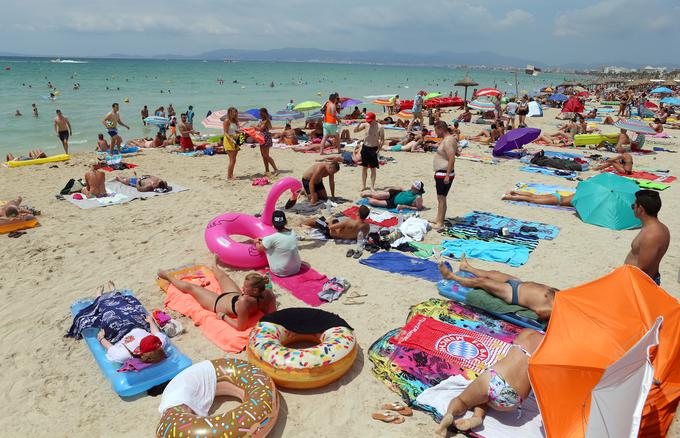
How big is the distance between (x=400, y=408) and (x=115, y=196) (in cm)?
779

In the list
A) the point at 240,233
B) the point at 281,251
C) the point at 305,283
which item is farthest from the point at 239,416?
the point at 240,233

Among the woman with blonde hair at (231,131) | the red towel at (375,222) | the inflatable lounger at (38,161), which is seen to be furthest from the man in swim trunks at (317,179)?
the inflatable lounger at (38,161)

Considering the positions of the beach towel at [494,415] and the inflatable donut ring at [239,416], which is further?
the beach towel at [494,415]

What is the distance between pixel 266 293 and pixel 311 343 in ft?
2.31

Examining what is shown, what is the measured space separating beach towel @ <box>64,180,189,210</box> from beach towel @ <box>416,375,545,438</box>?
7.50 metres

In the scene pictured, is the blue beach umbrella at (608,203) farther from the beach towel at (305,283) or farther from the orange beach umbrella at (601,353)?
the beach towel at (305,283)

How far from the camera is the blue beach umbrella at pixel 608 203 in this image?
7.22m

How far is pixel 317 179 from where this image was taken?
8469mm

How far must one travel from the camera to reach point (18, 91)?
33.8m

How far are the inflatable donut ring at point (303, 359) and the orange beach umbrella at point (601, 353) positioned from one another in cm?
148

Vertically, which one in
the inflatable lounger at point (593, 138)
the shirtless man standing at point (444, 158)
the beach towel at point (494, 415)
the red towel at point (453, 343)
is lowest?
the beach towel at point (494, 415)

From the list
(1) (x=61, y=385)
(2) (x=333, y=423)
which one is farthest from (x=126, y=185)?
(2) (x=333, y=423)

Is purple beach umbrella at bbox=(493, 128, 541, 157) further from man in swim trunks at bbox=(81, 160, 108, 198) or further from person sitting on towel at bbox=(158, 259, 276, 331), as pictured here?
man in swim trunks at bbox=(81, 160, 108, 198)

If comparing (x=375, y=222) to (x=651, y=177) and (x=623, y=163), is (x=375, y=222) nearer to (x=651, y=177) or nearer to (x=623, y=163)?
(x=623, y=163)
